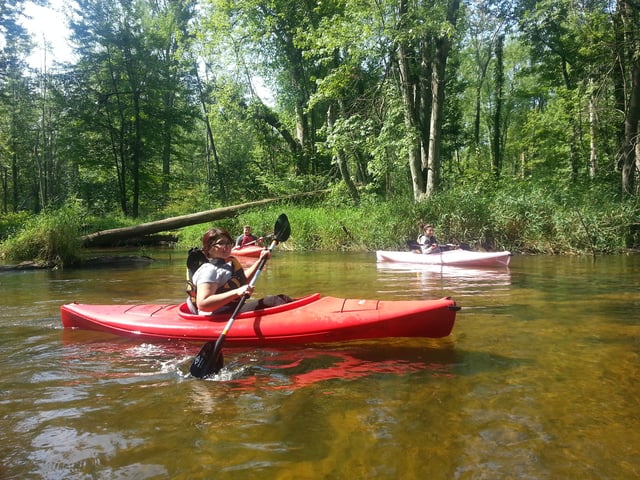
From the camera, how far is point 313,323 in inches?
150

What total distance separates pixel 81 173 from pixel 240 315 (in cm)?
2403

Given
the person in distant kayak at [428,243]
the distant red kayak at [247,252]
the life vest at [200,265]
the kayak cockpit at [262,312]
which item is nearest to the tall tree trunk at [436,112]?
the person in distant kayak at [428,243]

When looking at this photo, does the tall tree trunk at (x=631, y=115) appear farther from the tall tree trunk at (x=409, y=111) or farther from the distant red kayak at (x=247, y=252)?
the distant red kayak at (x=247, y=252)

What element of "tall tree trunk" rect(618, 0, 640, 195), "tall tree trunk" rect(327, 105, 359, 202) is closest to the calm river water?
"tall tree trunk" rect(618, 0, 640, 195)

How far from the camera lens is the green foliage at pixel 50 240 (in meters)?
9.95

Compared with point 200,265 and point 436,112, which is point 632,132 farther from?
point 200,265

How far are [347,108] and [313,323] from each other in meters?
13.0

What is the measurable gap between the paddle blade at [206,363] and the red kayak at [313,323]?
0.53 meters

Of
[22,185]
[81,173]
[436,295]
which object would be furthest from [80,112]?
[436,295]

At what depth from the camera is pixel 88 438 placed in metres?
2.33

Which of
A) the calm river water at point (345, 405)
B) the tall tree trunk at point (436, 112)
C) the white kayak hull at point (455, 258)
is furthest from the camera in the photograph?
the tall tree trunk at point (436, 112)

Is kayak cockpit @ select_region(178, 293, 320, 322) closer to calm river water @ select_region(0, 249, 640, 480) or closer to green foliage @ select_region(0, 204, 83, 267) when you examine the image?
calm river water @ select_region(0, 249, 640, 480)

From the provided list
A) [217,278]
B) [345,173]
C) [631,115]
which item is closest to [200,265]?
[217,278]

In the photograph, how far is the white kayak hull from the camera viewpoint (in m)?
8.73
